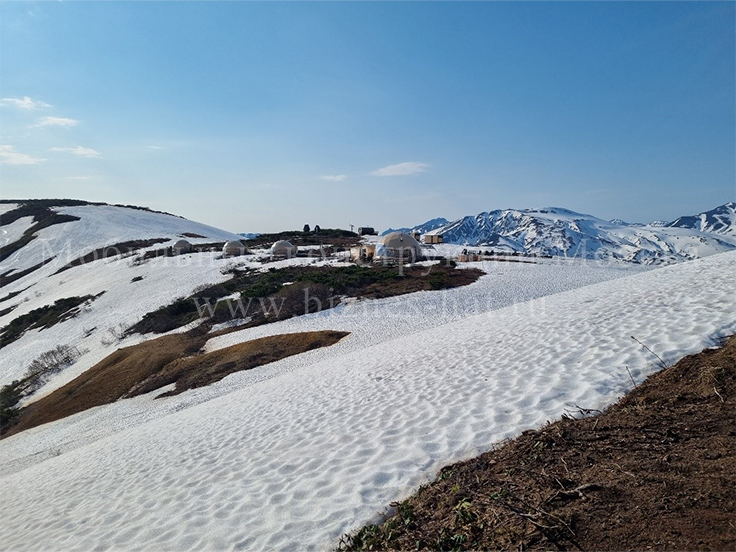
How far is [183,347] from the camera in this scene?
897 inches

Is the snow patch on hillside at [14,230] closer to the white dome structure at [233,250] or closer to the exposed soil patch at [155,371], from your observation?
the white dome structure at [233,250]

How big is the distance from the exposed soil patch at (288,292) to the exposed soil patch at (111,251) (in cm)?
3332

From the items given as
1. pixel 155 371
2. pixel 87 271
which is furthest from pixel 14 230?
pixel 155 371

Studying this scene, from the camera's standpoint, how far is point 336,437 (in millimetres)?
6871

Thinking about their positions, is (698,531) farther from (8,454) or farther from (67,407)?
(67,407)

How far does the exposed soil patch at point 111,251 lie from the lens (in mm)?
57844

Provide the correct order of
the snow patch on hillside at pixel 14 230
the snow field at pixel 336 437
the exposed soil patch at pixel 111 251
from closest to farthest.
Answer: the snow field at pixel 336 437, the exposed soil patch at pixel 111 251, the snow patch on hillside at pixel 14 230

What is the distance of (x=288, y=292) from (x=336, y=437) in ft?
75.6

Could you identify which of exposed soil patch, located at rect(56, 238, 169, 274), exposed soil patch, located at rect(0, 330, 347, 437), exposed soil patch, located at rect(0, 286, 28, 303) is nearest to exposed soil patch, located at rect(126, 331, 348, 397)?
exposed soil patch, located at rect(0, 330, 347, 437)

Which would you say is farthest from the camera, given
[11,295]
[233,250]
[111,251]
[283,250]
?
[111,251]

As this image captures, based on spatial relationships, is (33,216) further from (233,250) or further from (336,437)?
(336,437)

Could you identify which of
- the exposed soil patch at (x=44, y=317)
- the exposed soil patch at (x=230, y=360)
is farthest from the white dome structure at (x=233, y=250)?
the exposed soil patch at (x=230, y=360)

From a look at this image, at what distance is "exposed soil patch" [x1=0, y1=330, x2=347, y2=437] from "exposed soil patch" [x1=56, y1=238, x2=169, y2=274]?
43.4 metres

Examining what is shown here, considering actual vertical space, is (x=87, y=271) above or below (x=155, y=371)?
above
